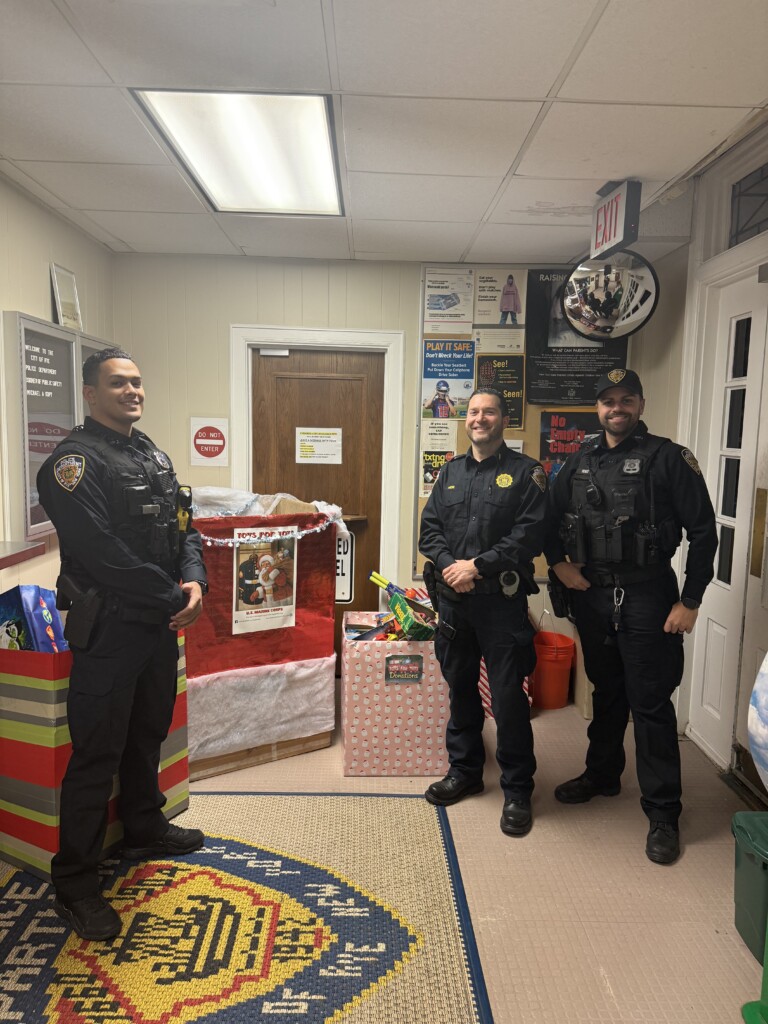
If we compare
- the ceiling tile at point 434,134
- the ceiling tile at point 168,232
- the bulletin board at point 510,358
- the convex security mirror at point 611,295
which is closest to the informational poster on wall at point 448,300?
the bulletin board at point 510,358

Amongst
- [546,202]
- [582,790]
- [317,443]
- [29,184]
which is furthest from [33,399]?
[582,790]

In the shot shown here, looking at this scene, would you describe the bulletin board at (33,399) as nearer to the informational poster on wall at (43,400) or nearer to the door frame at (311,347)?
the informational poster on wall at (43,400)

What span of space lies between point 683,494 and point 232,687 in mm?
1939

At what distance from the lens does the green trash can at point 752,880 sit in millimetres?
1813

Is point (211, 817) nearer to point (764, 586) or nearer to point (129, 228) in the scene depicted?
point (764, 586)

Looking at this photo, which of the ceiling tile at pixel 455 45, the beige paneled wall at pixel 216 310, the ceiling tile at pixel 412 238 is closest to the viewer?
the ceiling tile at pixel 455 45

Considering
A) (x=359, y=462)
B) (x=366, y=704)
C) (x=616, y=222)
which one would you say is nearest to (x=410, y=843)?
(x=366, y=704)

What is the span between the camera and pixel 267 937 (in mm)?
1913

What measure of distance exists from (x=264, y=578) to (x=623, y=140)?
6.91 feet

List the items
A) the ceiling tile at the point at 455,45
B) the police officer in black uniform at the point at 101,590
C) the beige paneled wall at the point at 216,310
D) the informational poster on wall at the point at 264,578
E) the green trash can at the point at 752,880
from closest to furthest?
the ceiling tile at the point at 455,45 → the green trash can at the point at 752,880 → the police officer in black uniform at the point at 101,590 → the informational poster on wall at the point at 264,578 → the beige paneled wall at the point at 216,310

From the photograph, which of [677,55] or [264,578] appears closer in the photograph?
[677,55]

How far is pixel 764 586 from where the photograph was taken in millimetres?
2564

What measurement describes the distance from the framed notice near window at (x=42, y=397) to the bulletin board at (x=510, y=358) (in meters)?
1.83

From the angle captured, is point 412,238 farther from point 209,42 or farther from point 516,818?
point 516,818
